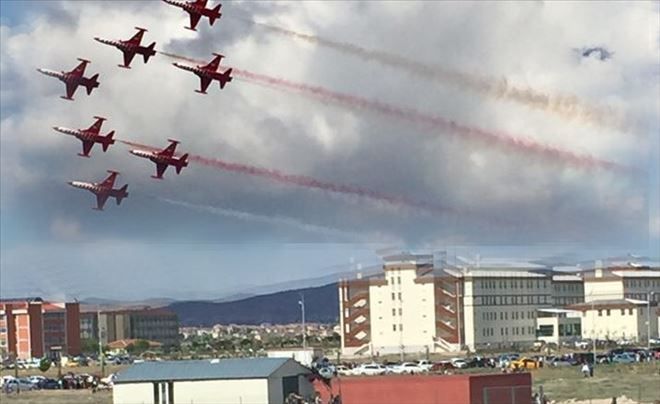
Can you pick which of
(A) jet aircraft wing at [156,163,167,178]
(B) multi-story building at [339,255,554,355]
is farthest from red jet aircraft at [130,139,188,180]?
(B) multi-story building at [339,255,554,355]

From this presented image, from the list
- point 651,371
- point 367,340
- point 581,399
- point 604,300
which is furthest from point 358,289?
point 581,399

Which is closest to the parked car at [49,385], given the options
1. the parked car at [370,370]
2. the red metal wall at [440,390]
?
the parked car at [370,370]

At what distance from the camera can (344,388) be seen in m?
74.0

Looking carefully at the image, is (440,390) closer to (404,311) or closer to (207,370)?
(207,370)

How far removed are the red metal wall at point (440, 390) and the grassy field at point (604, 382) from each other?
12.8 metres

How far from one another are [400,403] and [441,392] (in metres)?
2.35

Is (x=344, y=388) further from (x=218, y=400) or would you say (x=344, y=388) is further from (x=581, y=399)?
(x=581, y=399)

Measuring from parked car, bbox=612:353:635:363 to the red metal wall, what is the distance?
186 ft

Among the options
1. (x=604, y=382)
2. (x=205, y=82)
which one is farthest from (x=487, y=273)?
(x=205, y=82)

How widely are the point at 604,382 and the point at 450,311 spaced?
71.4 m

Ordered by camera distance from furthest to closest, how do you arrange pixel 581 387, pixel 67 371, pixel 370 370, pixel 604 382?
pixel 67 371
pixel 370 370
pixel 604 382
pixel 581 387

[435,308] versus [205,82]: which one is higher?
[205,82]

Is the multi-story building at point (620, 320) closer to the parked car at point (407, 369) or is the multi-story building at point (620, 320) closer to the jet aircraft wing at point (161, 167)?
the parked car at point (407, 369)

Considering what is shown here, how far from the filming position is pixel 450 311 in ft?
569
